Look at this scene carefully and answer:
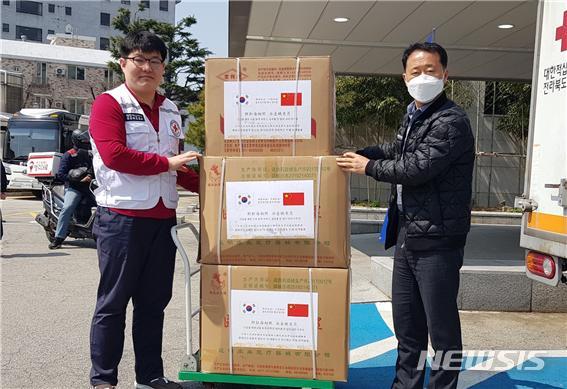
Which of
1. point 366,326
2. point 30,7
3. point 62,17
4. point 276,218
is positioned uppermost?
point 30,7

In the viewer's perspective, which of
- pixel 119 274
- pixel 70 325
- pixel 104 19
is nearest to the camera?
pixel 119 274

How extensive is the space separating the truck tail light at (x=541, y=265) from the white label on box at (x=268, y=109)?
1773 millimetres

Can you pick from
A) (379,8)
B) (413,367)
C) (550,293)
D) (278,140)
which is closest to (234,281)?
(278,140)

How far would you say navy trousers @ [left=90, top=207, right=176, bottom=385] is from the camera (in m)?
2.83

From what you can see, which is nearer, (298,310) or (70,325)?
(298,310)

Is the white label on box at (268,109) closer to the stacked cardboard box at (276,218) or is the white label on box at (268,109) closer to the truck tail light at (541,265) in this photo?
the stacked cardboard box at (276,218)

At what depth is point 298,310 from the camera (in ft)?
9.21

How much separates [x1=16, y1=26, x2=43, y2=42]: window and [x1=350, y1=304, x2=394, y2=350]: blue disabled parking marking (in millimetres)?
62297

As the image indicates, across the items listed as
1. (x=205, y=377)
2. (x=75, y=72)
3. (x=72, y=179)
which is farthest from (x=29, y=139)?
(x=75, y=72)

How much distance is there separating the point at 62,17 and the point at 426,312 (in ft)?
215

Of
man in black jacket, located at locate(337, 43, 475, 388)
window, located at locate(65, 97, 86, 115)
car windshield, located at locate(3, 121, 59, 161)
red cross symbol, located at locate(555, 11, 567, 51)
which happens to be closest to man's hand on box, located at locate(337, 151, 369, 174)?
man in black jacket, located at locate(337, 43, 475, 388)

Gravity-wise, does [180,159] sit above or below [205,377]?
above

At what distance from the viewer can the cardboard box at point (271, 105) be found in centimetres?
278

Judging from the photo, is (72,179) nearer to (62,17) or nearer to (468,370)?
(468,370)
